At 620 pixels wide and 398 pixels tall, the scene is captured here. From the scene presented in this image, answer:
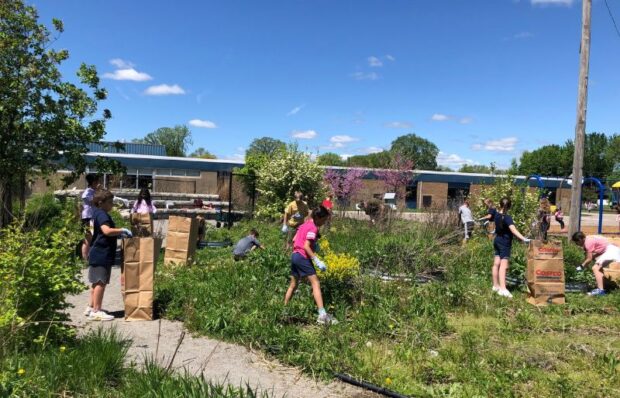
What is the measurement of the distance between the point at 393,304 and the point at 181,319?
2665 mm

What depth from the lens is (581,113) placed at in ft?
40.1

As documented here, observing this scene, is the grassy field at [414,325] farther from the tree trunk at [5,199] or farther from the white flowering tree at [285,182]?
the white flowering tree at [285,182]

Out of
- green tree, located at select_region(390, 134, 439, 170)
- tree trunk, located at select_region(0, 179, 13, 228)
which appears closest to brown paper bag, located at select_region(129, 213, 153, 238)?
tree trunk, located at select_region(0, 179, 13, 228)

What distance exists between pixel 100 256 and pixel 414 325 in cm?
383

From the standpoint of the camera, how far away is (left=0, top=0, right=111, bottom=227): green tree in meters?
9.05

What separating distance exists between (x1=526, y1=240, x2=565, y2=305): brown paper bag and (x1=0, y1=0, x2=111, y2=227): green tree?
8.08 m

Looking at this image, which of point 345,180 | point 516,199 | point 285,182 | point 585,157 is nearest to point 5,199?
point 285,182

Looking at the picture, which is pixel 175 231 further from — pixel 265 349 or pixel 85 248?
pixel 265 349

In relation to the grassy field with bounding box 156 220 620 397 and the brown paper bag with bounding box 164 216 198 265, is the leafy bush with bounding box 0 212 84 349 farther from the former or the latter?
the brown paper bag with bounding box 164 216 198 265

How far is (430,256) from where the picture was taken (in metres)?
8.64

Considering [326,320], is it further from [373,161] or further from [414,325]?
[373,161]

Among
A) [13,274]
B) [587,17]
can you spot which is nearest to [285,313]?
[13,274]

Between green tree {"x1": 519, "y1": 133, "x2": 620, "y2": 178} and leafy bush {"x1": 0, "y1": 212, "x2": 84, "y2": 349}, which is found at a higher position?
green tree {"x1": 519, "y1": 133, "x2": 620, "y2": 178}

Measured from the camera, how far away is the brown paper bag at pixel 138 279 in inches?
235
